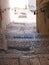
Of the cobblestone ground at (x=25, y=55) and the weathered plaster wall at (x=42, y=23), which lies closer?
the cobblestone ground at (x=25, y=55)

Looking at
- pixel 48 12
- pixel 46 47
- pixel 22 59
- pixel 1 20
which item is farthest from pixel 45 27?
pixel 22 59

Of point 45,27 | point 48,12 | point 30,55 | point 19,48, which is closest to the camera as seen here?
point 30,55

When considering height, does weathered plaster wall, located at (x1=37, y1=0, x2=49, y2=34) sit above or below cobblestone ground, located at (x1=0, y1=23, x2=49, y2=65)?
above

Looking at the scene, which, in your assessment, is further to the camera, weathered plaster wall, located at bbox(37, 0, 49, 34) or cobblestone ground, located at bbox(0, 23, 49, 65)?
weathered plaster wall, located at bbox(37, 0, 49, 34)

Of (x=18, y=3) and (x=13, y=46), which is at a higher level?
(x=18, y=3)

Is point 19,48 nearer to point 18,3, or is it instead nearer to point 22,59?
point 22,59

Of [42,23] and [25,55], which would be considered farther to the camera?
[42,23]

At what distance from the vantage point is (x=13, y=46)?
240cm

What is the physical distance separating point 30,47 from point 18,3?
7597 mm

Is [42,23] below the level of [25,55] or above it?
above

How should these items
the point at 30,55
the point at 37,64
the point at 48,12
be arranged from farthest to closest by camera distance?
1. the point at 48,12
2. the point at 30,55
3. the point at 37,64

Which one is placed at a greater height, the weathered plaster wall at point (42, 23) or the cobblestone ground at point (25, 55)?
the weathered plaster wall at point (42, 23)

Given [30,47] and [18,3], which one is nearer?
[30,47]

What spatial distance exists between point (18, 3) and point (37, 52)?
786 centimetres
